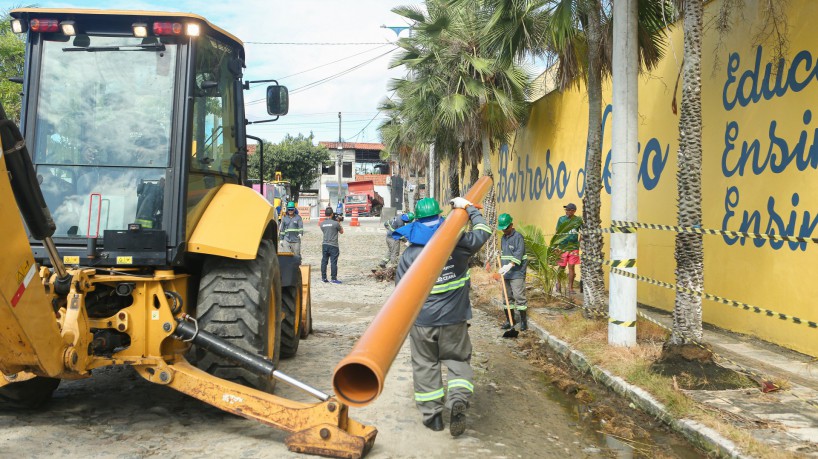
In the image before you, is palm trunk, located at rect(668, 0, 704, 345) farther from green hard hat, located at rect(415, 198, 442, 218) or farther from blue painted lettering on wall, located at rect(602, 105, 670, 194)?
blue painted lettering on wall, located at rect(602, 105, 670, 194)

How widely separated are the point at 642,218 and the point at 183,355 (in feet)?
28.5

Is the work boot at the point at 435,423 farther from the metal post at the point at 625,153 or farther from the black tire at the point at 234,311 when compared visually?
the metal post at the point at 625,153

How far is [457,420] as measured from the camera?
216 inches

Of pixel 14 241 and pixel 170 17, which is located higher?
pixel 170 17

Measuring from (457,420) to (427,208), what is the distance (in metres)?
1.79

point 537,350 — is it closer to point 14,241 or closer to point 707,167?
point 707,167

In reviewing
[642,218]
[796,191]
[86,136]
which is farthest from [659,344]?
[86,136]

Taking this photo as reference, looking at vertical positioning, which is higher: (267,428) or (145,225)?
(145,225)

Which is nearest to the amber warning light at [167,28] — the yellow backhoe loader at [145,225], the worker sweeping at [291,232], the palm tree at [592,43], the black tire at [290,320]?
the yellow backhoe loader at [145,225]

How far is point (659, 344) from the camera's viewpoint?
8.36m

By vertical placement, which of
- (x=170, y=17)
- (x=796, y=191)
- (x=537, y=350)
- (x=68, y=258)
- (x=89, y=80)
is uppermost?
(x=170, y=17)

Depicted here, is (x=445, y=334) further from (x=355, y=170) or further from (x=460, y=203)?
(x=355, y=170)

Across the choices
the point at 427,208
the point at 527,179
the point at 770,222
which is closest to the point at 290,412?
the point at 427,208

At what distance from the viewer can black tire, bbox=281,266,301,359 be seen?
7977mm
